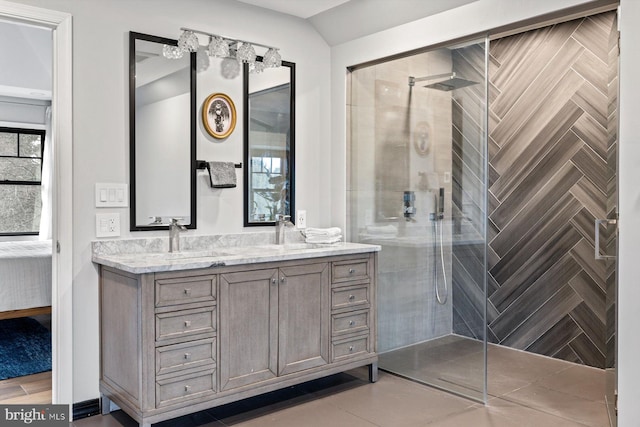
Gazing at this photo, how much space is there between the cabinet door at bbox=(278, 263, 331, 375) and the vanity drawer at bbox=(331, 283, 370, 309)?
69 millimetres

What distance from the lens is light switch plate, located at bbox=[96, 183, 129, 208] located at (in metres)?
2.99

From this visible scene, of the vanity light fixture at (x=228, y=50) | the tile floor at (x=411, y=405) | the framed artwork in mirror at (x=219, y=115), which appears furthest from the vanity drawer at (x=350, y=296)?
the vanity light fixture at (x=228, y=50)

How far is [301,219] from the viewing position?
393 cm

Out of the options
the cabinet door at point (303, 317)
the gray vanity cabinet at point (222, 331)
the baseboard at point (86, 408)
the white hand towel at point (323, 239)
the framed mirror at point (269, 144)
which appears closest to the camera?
the gray vanity cabinet at point (222, 331)

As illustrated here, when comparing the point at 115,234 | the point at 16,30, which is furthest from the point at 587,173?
the point at 16,30


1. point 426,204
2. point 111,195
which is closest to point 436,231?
point 426,204

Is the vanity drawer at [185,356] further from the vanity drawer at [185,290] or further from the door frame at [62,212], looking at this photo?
the door frame at [62,212]

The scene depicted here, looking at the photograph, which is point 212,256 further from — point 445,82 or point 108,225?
point 445,82

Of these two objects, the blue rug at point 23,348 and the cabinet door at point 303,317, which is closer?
the cabinet door at point 303,317

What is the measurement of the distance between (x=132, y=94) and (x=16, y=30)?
11.4ft

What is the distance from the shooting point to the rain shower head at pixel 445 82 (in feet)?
10.9

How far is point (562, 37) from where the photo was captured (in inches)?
157
